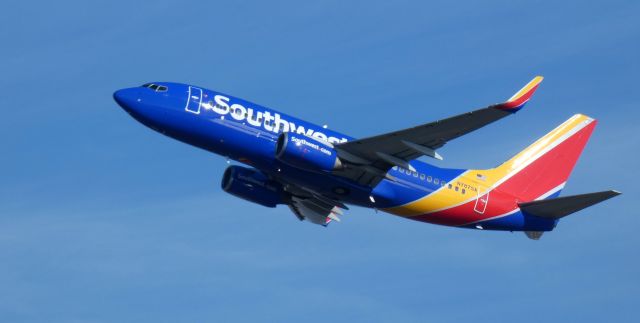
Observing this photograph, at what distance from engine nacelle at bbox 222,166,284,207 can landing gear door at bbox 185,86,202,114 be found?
8301mm

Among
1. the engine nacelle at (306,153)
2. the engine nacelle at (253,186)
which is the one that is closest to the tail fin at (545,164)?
the engine nacelle at (306,153)

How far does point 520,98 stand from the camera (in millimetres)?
55500

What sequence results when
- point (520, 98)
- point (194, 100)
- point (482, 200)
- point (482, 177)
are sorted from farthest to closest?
point (482, 177) < point (482, 200) < point (194, 100) < point (520, 98)

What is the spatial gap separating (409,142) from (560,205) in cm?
1155

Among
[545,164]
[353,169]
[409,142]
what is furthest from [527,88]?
[545,164]

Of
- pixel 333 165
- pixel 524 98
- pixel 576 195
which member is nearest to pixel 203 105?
pixel 333 165

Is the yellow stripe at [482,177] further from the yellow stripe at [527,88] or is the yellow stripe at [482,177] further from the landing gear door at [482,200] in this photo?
the yellow stripe at [527,88]

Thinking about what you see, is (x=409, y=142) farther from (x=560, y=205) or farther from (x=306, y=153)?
(x=560, y=205)

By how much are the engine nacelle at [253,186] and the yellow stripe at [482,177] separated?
25.1ft

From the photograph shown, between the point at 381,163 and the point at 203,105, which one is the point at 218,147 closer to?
the point at 203,105

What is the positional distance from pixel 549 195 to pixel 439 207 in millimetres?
8585

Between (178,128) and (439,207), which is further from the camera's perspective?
(439,207)

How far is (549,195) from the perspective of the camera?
71312mm

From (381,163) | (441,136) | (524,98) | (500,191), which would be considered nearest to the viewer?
(524,98)
